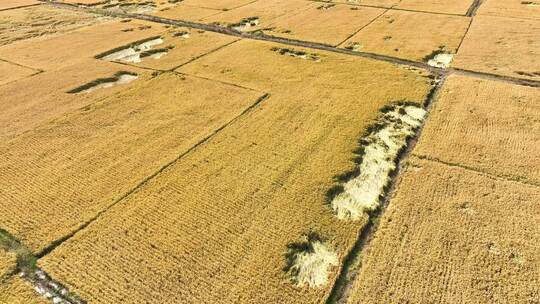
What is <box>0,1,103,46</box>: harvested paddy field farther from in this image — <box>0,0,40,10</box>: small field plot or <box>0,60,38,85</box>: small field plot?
<box>0,60,38,85</box>: small field plot

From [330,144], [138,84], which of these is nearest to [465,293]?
[330,144]

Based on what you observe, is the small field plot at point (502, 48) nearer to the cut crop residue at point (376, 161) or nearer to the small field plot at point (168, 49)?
the cut crop residue at point (376, 161)

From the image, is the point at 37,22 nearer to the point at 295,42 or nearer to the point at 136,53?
the point at 136,53

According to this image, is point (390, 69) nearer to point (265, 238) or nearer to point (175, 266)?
point (265, 238)

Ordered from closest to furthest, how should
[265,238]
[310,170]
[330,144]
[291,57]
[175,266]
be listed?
[175,266]
[265,238]
[310,170]
[330,144]
[291,57]

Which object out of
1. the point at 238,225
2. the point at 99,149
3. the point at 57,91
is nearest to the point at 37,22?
the point at 57,91
